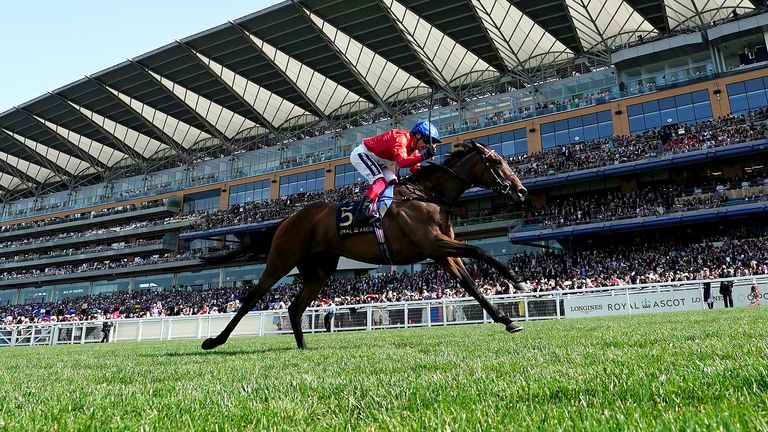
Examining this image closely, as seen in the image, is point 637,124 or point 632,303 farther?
point 637,124

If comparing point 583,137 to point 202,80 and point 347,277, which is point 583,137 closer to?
point 347,277

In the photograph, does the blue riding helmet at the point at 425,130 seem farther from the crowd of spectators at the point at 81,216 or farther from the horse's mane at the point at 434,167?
the crowd of spectators at the point at 81,216

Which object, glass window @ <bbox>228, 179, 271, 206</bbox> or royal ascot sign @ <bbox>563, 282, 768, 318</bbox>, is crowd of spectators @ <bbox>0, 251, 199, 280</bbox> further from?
royal ascot sign @ <bbox>563, 282, 768, 318</bbox>

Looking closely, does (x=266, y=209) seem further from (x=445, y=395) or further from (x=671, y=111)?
(x=445, y=395)

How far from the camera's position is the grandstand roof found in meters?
37.9

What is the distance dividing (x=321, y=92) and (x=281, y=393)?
154ft

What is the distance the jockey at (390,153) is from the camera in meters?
7.07

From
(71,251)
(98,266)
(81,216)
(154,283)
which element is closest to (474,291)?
(154,283)

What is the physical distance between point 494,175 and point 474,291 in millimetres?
1704

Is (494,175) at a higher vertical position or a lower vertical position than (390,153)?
lower

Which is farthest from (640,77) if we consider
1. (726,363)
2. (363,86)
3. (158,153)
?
(158,153)

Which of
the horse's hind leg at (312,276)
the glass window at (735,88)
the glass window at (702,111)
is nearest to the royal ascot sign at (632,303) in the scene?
the horse's hind leg at (312,276)

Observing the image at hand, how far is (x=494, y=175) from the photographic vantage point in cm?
721

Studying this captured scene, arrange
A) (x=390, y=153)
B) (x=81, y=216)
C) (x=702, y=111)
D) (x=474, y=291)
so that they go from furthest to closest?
(x=81, y=216) → (x=702, y=111) → (x=390, y=153) → (x=474, y=291)
